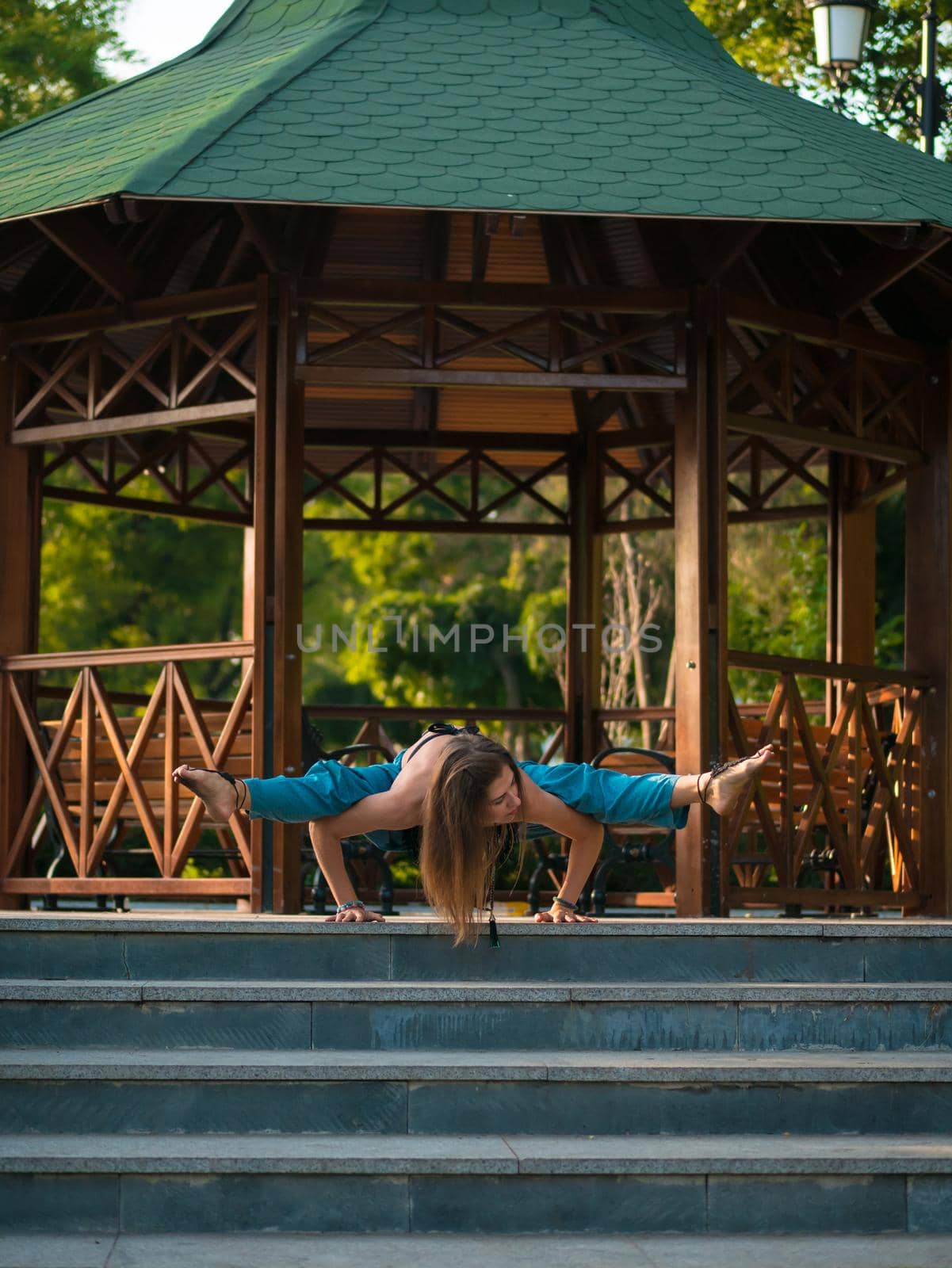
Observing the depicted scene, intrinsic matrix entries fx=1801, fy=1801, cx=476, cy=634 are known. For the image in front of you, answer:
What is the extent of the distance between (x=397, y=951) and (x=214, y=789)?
949mm

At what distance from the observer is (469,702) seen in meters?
28.9

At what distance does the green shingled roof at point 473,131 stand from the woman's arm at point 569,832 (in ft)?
8.72

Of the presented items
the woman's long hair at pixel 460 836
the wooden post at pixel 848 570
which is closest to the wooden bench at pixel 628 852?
the wooden post at pixel 848 570

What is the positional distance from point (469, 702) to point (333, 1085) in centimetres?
2284

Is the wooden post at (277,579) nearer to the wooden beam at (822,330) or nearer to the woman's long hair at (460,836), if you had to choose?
the woman's long hair at (460,836)

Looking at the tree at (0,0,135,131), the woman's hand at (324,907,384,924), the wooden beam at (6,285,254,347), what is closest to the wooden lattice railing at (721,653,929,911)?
the woman's hand at (324,907,384,924)

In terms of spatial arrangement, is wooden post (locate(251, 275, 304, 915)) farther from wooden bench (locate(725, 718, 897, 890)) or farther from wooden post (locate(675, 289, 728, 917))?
wooden bench (locate(725, 718, 897, 890))

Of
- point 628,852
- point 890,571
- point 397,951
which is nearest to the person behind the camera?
point 397,951

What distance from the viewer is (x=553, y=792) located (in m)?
7.06

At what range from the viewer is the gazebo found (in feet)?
27.3

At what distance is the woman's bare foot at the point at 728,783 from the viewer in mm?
6660

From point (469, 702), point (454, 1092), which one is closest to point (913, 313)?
point (454, 1092)

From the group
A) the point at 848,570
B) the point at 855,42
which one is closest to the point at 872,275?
the point at 848,570

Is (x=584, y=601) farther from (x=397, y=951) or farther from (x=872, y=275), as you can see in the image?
(x=397, y=951)
